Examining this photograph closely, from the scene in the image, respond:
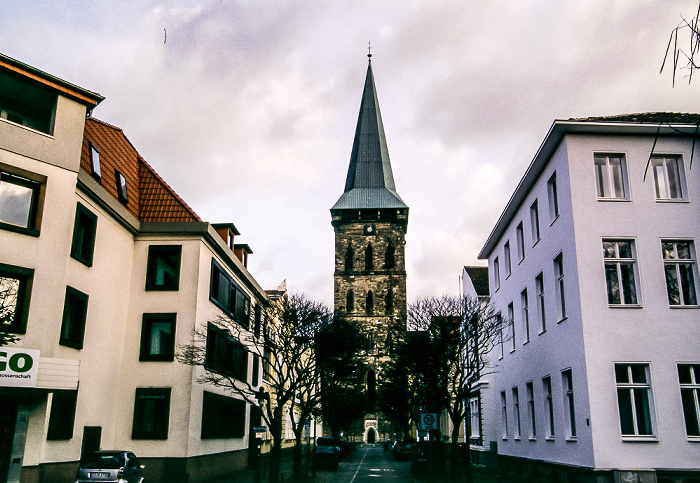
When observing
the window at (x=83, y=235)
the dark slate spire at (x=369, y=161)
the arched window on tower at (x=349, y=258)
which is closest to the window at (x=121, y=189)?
the window at (x=83, y=235)

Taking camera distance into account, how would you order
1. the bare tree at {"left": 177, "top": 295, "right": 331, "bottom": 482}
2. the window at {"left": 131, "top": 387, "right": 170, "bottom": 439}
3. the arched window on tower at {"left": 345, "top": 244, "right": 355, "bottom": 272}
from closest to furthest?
the window at {"left": 131, "top": 387, "right": 170, "bottom": 439} < the bare tree at {"left": 177, "top": 295, "right": 331, "bottom": 482} < the arched window on tower at {"left": 345, "top": 244, "right": 355, "bottom": 272}

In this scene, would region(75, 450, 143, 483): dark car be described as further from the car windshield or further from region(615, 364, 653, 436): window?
region(615, 364, 653, 436): window

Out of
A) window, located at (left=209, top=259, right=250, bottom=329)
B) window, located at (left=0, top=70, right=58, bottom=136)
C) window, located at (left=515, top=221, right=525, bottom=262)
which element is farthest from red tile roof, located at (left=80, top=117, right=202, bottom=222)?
window, located at (left=515, top=221, right=525, bottom=262)

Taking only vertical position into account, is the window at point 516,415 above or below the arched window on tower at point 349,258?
below

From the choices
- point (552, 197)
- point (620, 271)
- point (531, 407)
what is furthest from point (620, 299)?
point (531, 407)

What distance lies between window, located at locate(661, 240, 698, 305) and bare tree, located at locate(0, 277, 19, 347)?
1910 cm

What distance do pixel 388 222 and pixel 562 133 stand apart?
6457 cm

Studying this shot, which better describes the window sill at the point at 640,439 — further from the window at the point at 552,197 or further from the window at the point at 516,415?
the window at the point at 516,415

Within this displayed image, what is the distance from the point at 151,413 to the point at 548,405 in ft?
51.3

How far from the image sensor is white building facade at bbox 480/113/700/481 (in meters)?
18.1

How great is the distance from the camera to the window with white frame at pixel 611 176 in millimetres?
20491

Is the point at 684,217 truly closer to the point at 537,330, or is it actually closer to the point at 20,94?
the point at 537,330

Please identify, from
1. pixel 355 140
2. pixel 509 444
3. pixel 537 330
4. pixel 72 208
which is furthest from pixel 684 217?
pixel 355 140

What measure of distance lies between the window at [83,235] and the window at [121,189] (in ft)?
11.6
